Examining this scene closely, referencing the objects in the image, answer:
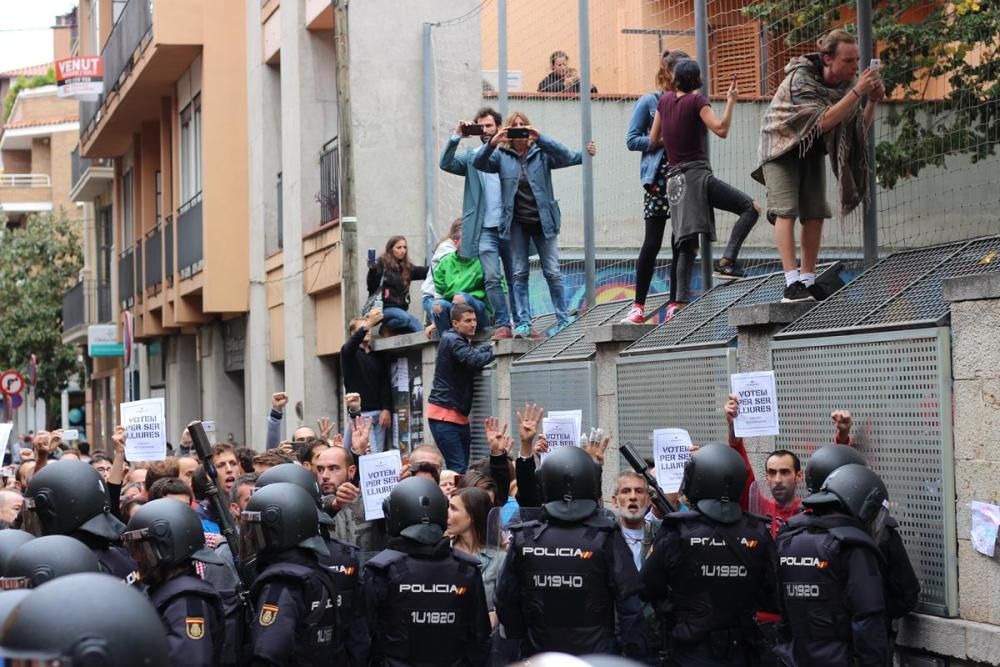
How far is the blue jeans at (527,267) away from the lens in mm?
12812

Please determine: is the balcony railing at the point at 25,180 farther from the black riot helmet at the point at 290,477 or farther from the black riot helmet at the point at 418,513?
the black riot helmet at the point at 418,513

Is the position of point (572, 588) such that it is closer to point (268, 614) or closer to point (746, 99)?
point (268, 614)

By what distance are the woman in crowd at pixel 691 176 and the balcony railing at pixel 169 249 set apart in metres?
17.2

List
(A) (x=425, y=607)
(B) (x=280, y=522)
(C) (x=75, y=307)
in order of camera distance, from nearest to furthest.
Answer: (B) (x=280, y=522)
(A) (x=425, y=607)
(C) (x=75, y=307)

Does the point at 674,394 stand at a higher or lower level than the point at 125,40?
lower

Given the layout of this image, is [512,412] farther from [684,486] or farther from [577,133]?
[684,486]

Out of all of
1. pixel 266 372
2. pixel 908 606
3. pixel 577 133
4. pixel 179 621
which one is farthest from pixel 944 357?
pixel 266 372

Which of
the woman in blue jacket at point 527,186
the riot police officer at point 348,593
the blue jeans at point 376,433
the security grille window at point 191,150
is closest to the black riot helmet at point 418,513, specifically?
the riot police officer at point 348,593

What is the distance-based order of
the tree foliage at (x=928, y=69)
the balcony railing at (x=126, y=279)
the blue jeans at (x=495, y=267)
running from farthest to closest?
the balcony railing at (x=126, y=279)
the blue jeans at (x=495, y=267)
the tree foliage at (x=928, y=69)

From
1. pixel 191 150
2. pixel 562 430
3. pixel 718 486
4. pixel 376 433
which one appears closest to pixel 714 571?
pixel 718 486

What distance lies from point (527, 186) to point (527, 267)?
68 centimetres

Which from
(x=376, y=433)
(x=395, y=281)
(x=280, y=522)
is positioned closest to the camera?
(x=280, y=522)

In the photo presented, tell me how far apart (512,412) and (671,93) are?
312 centimetres

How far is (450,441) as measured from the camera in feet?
40.5
